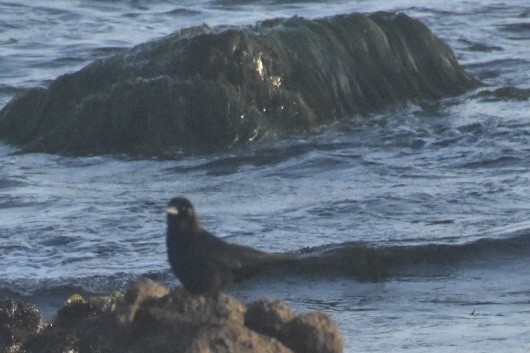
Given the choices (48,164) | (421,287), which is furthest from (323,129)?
(421,287)

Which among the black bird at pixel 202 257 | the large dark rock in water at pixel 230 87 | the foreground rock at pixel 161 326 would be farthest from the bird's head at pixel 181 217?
the large dark rock in water at pixel 230 87

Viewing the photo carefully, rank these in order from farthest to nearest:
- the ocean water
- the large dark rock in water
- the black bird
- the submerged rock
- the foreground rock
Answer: the large dark rock in water
the ocean water
the black bird
the submerged rock
the foreground rock

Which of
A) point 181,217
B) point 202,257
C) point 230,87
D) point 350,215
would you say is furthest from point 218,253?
point 230,87

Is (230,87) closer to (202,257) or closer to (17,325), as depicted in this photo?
(202,257)

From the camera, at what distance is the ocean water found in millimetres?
6836

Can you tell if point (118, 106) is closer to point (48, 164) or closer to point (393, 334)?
point (48, 164)

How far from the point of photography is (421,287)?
723 centimetres

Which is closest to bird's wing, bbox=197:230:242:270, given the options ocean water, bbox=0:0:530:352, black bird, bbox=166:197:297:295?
black bird, bbox=166:197:297:295

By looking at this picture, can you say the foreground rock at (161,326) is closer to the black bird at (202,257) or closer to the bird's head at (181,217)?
the black bird at (202,257)

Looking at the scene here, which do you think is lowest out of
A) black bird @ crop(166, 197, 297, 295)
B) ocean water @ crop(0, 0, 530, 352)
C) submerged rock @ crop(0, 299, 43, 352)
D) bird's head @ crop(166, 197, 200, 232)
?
ocean water @ crop(0, 0, 530, 352)

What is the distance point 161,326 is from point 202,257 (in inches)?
18.0

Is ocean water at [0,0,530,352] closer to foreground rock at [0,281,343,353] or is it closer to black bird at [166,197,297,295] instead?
black bird at [166,197,297,295]

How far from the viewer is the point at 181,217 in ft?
17.3

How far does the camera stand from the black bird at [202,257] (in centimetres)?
511
